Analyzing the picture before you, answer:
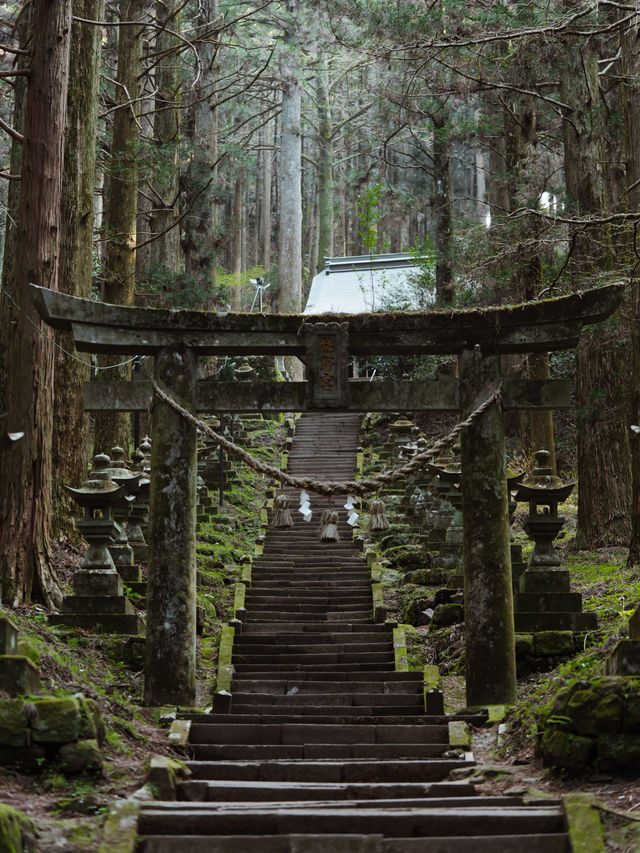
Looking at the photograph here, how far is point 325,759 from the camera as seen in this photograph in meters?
6.64

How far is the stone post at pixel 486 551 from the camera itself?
780 centimetres

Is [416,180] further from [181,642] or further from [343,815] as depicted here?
[343,815]

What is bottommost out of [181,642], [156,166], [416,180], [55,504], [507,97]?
[181,642]

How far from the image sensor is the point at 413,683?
341 inches

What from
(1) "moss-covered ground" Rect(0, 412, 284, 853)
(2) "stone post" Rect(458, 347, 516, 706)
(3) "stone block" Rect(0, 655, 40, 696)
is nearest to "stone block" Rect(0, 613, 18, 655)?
(3) "stone block" Rect(0, 655, 40, 696)

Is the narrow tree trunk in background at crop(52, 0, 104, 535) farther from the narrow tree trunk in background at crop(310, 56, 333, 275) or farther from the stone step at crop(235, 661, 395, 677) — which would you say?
the narrow tree trunk in background at crop(310, 56, 333, 275)

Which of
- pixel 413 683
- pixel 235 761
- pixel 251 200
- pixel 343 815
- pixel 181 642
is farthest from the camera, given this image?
pixel 251 200

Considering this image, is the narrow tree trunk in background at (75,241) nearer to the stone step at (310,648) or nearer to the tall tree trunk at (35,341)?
the tall tree trunk at (35,341)

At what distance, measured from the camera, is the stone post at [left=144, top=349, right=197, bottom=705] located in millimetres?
7891

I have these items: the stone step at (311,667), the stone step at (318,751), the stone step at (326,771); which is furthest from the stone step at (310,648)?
the stone step at (326,771)

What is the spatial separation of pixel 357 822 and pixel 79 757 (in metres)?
1.82

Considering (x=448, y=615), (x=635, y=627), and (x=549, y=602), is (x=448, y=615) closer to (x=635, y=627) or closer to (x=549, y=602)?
(x=549, y=602)

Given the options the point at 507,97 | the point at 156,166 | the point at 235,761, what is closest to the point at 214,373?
the point at 156,166

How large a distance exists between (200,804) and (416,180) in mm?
37479
